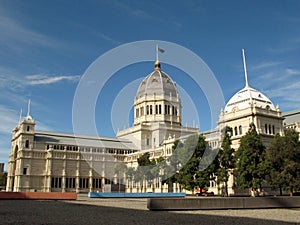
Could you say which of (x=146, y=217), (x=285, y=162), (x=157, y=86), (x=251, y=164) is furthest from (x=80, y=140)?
(x=146, y=217)

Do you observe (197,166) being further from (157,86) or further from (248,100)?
(157,86)

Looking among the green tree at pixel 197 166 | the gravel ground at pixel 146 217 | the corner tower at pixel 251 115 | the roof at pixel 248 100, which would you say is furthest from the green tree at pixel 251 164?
the gravel ground at pixel 146 217

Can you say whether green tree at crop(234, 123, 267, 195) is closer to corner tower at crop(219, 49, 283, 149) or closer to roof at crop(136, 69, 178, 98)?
corner tower at crop(219, 49, 283, 149)

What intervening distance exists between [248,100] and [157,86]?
5785 centimetres

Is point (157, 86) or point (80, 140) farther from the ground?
point (157, 86)

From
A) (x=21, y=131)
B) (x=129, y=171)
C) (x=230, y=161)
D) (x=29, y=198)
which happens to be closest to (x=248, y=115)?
(x=230, y=161)

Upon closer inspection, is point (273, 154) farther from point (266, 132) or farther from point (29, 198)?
point (29, 198)

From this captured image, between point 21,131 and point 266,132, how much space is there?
85.3 meters

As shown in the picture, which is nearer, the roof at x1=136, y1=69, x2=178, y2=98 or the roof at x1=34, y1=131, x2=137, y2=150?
the roof at x1=34, y1=131, x2=137, y2=150

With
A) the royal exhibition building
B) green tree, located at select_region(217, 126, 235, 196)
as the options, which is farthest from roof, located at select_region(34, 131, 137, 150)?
green tree, located at select_region(217, 126, 235, 196)

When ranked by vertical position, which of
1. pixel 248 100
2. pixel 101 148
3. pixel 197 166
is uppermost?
pixel 248 100

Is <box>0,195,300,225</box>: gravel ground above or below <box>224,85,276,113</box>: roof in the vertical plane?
below

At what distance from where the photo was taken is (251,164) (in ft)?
191

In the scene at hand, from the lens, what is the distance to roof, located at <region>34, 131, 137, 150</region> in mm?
124512
